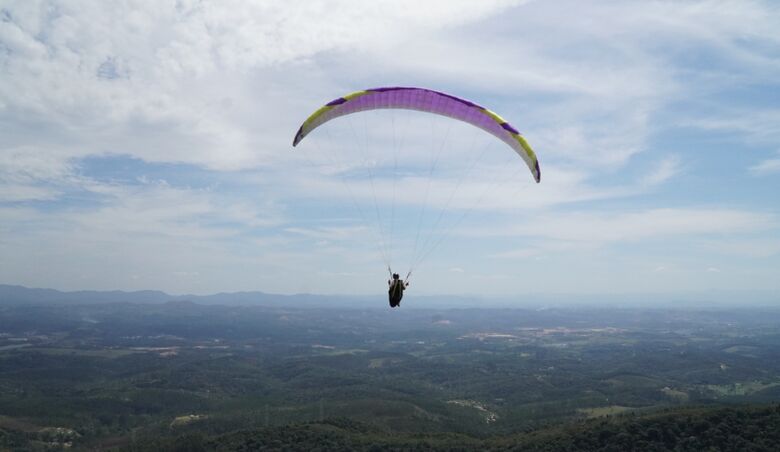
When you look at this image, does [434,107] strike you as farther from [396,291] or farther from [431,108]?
[396,291]

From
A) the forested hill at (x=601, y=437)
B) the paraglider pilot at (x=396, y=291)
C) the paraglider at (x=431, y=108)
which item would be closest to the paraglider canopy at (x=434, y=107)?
the paraglider at (x=431, y=108)

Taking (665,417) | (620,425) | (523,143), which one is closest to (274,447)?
(620,425)

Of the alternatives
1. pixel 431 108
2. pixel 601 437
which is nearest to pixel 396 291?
pixel 431 108

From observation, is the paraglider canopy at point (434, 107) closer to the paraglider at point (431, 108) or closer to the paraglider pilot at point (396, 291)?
the paraglider at point (431, 108)

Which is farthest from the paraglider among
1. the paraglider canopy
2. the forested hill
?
the forested hill

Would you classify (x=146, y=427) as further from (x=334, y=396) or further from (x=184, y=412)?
(x=334, y=396)

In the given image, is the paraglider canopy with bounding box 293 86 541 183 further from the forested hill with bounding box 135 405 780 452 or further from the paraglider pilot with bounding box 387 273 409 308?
the forested hill with bounding box 135 405 780 452

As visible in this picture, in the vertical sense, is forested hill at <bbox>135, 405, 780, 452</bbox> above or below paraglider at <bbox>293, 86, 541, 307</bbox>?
below
